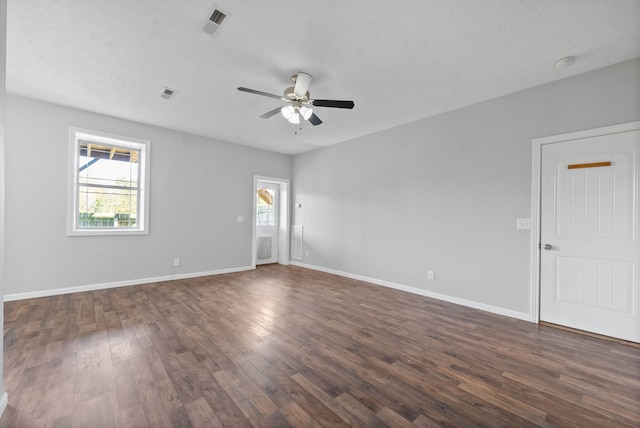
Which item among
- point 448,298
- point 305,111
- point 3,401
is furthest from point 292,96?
point 448,298


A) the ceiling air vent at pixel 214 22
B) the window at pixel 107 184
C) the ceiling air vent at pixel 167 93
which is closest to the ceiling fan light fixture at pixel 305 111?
the ceiling air vent at pixel 214 22

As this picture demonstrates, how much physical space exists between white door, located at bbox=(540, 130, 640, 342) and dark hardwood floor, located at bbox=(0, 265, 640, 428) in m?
0.30

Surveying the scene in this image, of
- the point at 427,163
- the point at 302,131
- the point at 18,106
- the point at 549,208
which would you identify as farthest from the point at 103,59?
the point at 549,208

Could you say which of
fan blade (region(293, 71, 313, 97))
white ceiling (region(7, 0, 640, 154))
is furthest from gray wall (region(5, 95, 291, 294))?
fan blade (region(293, 71, 313, 97))

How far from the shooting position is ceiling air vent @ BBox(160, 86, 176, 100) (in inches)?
134

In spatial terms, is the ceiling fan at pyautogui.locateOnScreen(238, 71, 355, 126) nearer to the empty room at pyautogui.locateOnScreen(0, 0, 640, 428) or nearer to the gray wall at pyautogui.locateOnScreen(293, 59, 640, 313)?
the empty room at pyautogui.locateOnScreen(0, 0, 640, 428)

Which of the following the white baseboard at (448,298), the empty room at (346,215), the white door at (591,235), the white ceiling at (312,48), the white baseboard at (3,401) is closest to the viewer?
the white baseboard at (3,401)

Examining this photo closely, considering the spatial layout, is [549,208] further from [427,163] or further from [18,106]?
[18,106]

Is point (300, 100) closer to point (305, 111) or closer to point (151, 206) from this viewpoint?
point (305, 111)

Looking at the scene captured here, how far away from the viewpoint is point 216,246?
5559 millimetres

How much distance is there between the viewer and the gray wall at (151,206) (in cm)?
371

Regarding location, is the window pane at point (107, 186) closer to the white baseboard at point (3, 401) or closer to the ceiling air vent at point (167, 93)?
the ceiling air vent at point (167, 93)

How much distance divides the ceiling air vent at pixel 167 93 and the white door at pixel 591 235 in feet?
15.5

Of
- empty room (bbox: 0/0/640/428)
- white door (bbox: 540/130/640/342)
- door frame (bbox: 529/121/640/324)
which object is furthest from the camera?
door frame (bbox: 529/121/640/324)
